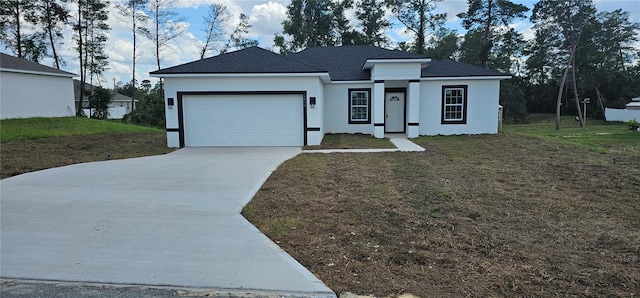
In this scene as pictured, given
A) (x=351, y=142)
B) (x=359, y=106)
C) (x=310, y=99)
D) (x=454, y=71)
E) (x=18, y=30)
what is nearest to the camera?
(x=310, y=99)

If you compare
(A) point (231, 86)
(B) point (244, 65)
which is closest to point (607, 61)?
(B) point (244, 65)

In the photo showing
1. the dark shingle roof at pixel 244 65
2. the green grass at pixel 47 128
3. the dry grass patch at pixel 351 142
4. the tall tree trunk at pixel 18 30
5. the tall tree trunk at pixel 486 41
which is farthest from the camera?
the tall tree trunk at pixel 486 41

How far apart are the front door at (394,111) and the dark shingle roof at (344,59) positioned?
4.99 feet

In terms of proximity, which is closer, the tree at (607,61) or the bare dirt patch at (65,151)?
the bare dirt patch at (65,151)

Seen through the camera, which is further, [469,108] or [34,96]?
[34,96]

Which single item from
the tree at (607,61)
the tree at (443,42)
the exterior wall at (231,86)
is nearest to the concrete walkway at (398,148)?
the exterior wall at (231,86)

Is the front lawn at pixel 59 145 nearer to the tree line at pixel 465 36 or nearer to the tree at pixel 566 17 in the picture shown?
the tree line at pixel 465 36

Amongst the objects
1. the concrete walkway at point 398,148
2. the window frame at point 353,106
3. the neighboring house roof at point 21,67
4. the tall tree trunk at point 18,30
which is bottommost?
the concrete walkway at point 398,148

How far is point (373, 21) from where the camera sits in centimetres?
3612

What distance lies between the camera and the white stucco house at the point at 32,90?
2033cm

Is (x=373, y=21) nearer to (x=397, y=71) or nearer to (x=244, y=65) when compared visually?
(x=397, y=71)

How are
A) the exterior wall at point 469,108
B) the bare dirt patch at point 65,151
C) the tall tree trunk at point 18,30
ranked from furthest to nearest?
the tall tree trunk at point 18,30 < the exterior wall at point 469,108 < the bare dirt patch at point 65,151

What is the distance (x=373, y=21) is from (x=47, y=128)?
27.2m

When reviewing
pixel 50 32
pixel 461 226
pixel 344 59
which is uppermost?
pixel 50 32
